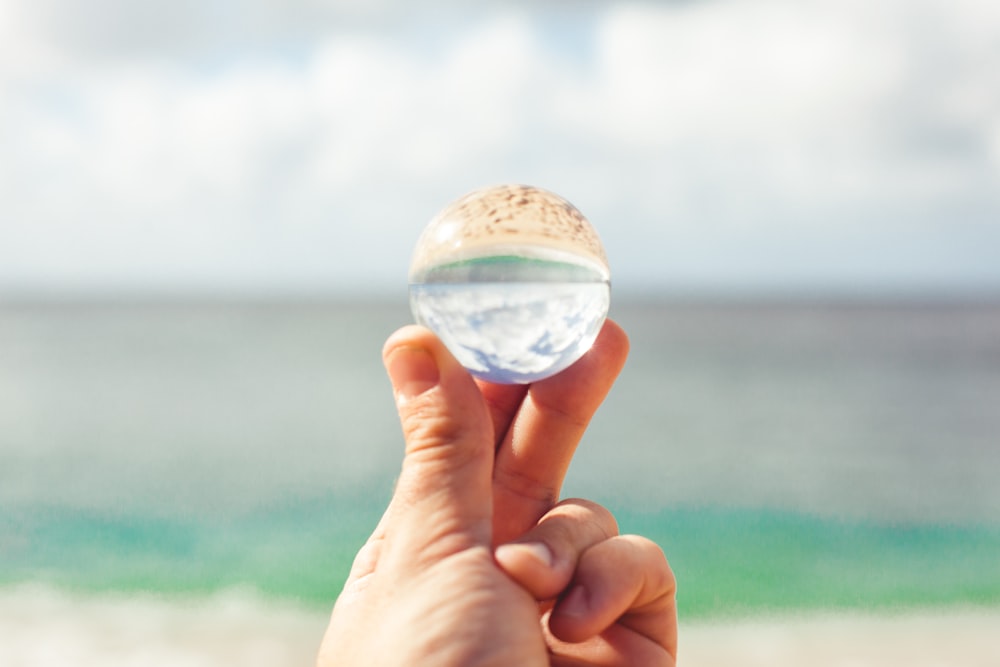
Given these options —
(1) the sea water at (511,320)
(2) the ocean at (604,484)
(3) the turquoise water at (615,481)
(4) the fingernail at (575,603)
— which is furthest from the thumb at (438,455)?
(3) the turquoise water at (615,481)

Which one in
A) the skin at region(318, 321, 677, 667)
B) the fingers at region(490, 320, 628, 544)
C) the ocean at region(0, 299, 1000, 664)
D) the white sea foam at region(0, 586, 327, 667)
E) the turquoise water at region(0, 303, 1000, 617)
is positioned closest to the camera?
the skin at region(318, 321, 677, 667)

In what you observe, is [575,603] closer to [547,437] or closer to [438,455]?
[438,455]

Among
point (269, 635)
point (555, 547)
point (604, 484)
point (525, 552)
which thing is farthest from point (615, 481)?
point (525, 552)

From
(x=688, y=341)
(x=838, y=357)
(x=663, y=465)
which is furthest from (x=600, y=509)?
(x=688, y=341)

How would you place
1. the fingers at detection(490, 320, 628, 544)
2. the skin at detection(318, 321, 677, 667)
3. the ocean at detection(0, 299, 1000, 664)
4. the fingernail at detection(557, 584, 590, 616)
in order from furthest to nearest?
the ocean at detection(0, 299, 1000, 664) → the fingers at detection(490, 320, 628, 544) → the fingernail at detection(557, 584, 590, 616) → the skin at detection(318, 321, 677, 667)

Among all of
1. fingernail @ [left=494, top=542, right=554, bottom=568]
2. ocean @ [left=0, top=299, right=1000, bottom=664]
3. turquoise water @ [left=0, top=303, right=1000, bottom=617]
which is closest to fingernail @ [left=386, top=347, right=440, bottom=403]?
fingernail @ [left=494, top=542, right=554, bottom=568]

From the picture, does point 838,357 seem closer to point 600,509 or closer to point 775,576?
point 775,576

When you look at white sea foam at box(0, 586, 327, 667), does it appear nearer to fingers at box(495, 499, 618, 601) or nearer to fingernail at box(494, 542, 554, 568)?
fingers at box(495, 499, 618, 601)
